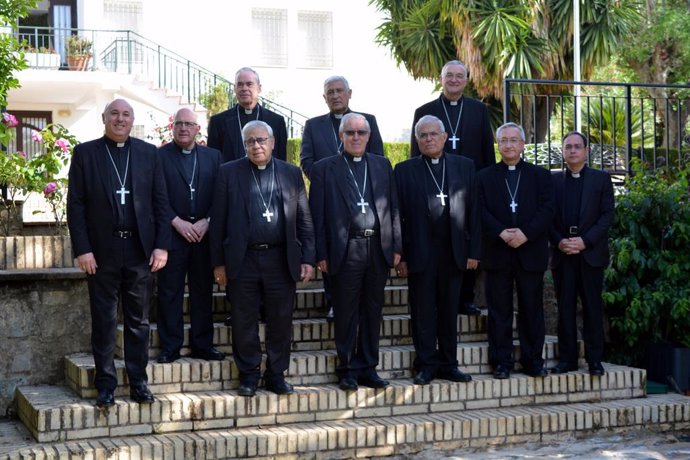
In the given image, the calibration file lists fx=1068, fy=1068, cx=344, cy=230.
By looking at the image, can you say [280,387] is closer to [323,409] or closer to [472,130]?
[323,409]

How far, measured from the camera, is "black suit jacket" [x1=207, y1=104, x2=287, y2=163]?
325 inches

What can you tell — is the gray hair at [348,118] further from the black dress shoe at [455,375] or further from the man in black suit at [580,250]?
the black dress shoe at [455,375]

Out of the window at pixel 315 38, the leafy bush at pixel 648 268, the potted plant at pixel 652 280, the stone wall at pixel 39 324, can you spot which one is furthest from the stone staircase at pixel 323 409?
the window at pixel 315 38

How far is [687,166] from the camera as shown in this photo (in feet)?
31.8

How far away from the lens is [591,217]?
27.3 feet

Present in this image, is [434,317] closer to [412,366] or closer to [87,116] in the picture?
[412,366]

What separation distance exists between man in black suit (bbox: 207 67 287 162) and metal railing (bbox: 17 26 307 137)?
1422 cm

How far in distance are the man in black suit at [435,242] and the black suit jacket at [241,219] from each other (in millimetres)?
854

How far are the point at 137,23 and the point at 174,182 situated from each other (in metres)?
18.1

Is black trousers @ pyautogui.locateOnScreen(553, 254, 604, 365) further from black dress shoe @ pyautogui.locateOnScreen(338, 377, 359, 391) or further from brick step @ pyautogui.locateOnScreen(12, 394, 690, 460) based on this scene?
black dress shoe @ pyautogui.locateOnScreen(338, 377, 359, 391)

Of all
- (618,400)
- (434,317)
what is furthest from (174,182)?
(618,400)

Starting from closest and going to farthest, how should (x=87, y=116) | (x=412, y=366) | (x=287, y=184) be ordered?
(x=287, y=184)
(x=412, y=366)
(x=87, y=116)

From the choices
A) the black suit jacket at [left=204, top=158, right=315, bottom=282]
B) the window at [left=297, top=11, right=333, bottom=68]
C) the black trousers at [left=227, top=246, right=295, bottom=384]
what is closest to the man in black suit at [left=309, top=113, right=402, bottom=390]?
the black suit jacket at [left=204, top=158, right=315, bottom=282]

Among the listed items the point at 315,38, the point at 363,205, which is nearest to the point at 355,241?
the point at 363,205
